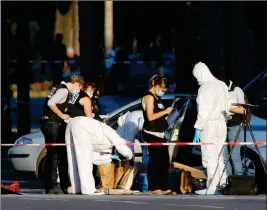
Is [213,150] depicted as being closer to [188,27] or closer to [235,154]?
[235,154]

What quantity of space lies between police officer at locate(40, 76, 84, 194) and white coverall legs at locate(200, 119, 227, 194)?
5.56 ft

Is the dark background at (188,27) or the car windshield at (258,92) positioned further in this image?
the dark background at (188,27)

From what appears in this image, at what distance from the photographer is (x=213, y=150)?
42.0 feet

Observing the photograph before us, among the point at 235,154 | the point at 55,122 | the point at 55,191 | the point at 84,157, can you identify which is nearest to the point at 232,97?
the point at 235,154

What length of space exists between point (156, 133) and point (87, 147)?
887mm

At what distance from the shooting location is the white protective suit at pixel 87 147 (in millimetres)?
12492

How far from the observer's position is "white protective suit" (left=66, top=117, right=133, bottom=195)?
1249 cm

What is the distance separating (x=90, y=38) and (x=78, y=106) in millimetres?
6354

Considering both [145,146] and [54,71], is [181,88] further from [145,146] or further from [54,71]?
[145,146]

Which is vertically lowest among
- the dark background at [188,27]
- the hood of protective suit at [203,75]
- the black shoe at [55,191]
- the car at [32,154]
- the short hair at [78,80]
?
the black shoe at [55,191]

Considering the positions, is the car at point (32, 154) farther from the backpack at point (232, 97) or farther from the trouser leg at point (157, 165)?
the trouser leg at point (157, 165)

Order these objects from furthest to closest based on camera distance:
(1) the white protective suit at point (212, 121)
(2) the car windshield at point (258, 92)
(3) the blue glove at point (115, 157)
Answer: (2) the car windshield at point (258, 92)
(3) the blue glove at point (115, 157)
(1) the white protective suit at point (212, 121)

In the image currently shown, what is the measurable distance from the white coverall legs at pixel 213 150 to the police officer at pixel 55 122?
1.69m

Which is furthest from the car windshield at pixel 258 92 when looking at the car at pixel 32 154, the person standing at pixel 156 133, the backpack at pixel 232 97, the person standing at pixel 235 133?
the person standing at pixel 156 133
